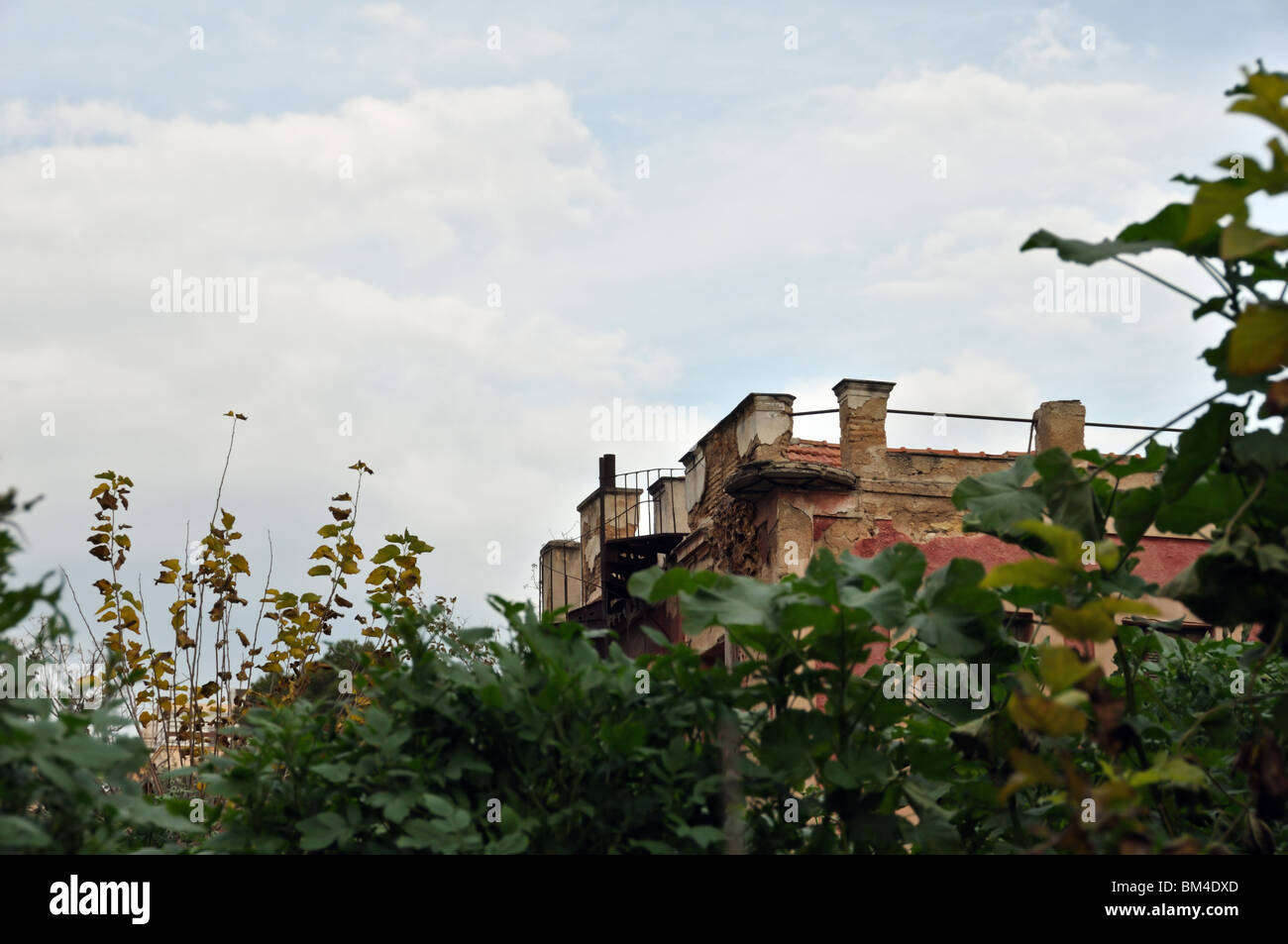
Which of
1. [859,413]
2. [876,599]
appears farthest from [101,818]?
[859,413]

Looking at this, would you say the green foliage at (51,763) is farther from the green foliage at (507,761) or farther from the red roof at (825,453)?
the red roof at (825,453)

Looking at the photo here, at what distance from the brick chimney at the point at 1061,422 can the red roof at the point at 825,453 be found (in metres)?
0.39

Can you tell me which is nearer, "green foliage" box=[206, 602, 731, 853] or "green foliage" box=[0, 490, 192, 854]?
"green foliage" box=[0, 490, 192, 854]

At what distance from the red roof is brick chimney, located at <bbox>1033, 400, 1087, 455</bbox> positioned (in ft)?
1.27

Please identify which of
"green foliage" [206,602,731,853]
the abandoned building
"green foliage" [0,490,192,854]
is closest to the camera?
"green foliage" [0,490,192,854]

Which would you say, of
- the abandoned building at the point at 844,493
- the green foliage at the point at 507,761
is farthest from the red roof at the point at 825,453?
the green foliage at the point at 507,761

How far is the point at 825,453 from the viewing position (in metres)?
15.8

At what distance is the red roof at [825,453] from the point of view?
14.8 m

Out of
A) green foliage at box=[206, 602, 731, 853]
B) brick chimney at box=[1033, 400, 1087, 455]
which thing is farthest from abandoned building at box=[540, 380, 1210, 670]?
green foliage at box=[206, 602, 731, 853]

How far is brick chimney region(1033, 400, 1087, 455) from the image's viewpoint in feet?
47.8

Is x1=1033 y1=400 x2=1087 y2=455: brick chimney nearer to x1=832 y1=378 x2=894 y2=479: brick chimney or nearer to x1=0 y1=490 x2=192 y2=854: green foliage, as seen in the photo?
x1=832 y1=378 x2=894 y2=479: brick chimney
